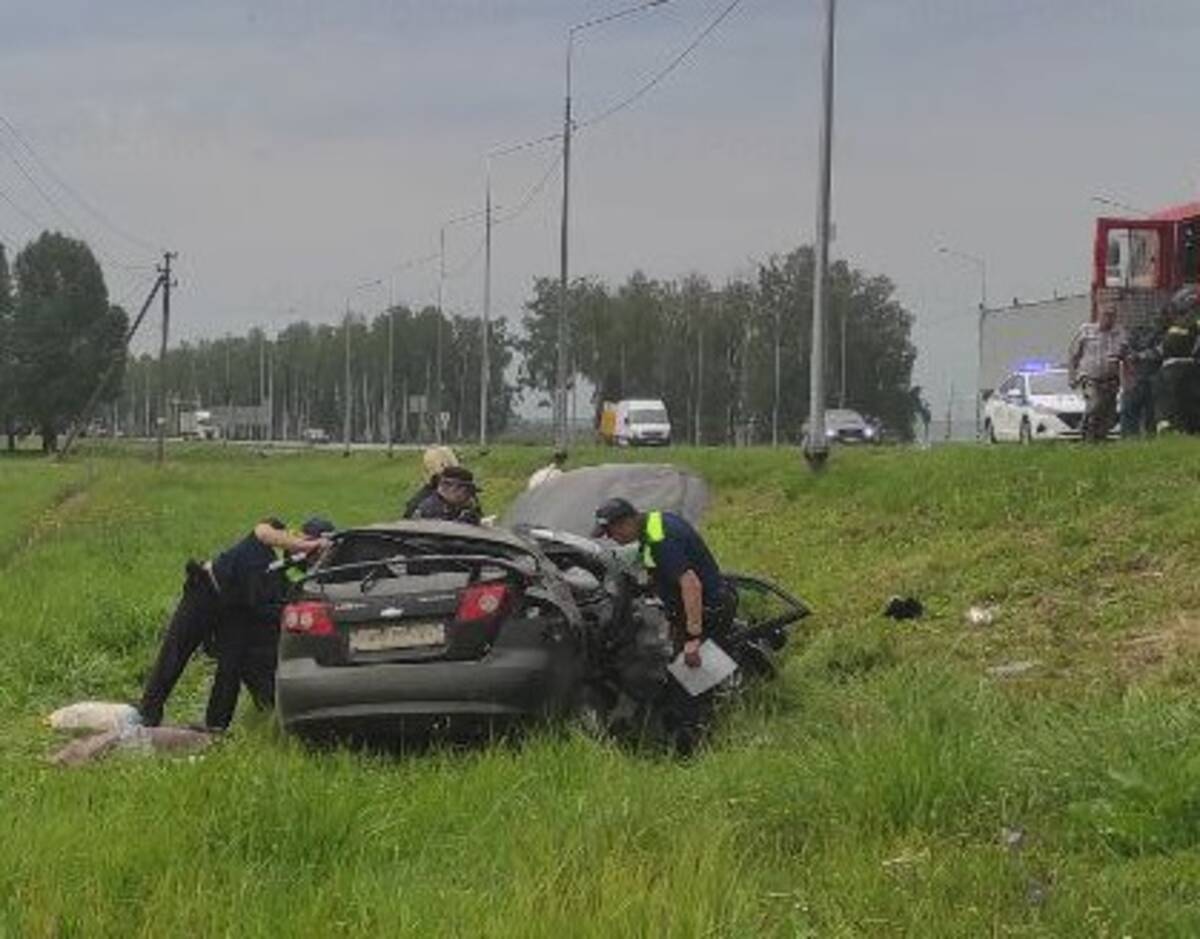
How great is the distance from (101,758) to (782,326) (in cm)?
8852

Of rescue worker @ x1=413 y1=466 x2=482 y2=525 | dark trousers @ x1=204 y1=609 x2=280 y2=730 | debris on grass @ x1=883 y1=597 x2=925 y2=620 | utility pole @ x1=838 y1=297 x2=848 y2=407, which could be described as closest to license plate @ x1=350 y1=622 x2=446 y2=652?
dark trousers @ x1=204 y1=609 x2=280 y2=730

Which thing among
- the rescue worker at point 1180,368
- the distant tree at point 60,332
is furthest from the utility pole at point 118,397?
the rescue worker at point 1180,368

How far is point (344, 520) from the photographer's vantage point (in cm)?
3056

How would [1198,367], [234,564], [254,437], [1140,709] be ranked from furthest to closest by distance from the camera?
[254,437]
[1198,367]
[234,564]
[1140,709]

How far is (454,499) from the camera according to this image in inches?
443

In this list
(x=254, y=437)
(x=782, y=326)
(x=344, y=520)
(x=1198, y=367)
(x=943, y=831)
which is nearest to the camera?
(x=943, y=831)

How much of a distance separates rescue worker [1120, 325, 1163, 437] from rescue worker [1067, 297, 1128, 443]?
107 mm

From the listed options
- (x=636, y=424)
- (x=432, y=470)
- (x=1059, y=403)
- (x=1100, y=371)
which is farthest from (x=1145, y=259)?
(x=636, y=424)

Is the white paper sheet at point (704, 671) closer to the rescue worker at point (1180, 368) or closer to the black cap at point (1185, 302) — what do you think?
the rescue worker at point (1180, 368)

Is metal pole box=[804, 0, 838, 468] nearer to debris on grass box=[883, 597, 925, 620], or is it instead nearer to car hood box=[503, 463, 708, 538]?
car hood box=[503, 463, 708, 538]

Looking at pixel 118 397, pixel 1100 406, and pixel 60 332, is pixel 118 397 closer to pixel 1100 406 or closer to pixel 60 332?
pixel 60 332

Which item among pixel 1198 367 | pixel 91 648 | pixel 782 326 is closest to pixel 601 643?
pixel 91 648

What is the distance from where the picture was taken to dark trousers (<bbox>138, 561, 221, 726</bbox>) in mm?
10492

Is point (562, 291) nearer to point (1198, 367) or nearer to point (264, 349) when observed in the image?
point (1198, 367)
